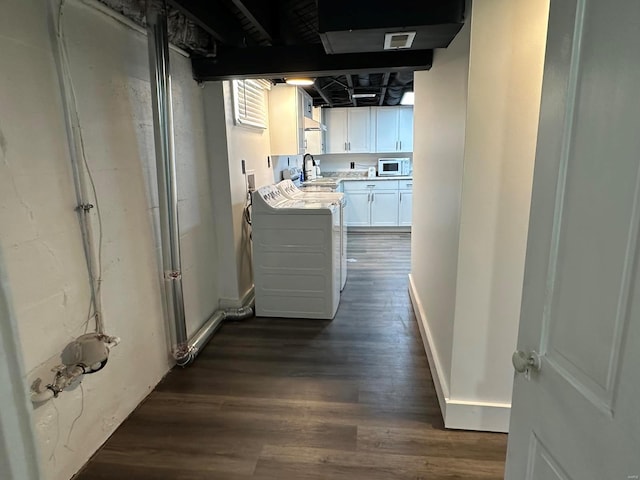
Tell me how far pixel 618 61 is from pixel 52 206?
186 cm

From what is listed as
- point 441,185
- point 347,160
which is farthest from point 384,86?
point 441,185

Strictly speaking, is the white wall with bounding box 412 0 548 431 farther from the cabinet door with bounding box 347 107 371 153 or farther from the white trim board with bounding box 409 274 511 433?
the cabinet door with bounding box 347 107 371 153

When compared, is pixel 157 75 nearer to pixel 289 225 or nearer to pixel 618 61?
pixel 289 225

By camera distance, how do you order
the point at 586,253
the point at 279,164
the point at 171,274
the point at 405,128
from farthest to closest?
the point at 405,128 → the point at 279,164 → the point at 171,274 → the point at 586,253

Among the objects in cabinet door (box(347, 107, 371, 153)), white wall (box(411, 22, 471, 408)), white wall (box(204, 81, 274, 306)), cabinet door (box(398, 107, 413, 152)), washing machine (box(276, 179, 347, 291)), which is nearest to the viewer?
white wall (box(411, 22, 471, 408))

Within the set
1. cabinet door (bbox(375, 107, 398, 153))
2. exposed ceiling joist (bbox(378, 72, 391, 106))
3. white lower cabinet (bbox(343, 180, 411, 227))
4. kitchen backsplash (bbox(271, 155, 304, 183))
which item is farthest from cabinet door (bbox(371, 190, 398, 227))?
kitchen backsplash (bbox(271, 155, 304, 183))

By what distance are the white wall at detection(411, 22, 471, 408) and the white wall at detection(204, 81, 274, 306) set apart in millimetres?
1538

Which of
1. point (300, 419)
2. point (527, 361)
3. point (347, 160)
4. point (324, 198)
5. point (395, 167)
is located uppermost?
point (347, 160)

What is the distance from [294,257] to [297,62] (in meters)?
1.48

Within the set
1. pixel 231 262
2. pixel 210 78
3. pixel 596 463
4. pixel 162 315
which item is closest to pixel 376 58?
pixel 210 78

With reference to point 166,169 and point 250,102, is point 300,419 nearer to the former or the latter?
point 166,169

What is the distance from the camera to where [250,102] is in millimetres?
3691

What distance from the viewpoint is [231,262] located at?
3.40 m

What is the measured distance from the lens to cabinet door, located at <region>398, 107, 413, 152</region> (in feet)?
22.6
